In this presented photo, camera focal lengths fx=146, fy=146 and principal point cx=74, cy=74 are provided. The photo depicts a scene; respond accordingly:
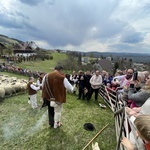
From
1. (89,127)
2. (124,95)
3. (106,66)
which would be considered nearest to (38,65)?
(89,127)

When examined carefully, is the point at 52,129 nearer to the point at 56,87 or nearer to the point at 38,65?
the point at 56,87

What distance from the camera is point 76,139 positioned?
14.1ft

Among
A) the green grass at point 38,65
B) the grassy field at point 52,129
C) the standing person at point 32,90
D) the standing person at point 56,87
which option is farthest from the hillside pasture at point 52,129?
the green grass at point 38,65

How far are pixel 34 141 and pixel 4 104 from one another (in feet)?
13.3

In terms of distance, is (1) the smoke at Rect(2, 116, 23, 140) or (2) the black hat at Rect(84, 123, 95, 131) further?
(2) the black hat at Rect(84, 123, 95, 131)

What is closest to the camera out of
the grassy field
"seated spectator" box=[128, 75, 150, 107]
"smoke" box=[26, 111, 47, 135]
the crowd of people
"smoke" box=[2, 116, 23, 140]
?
the crowd of people

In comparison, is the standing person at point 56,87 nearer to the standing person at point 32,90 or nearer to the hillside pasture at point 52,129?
the hillside pasture at point 52,129

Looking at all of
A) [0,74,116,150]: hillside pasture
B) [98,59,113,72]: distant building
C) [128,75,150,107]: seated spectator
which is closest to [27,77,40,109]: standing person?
[0,74,116,150]: hillside pasture

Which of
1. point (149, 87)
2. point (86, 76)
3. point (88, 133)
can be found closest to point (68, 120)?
point (88, 133)

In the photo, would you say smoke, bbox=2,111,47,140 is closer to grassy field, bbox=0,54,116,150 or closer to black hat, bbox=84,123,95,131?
grassy field, bbox=0,54,116,150

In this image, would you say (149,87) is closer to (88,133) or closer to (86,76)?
(88,133)

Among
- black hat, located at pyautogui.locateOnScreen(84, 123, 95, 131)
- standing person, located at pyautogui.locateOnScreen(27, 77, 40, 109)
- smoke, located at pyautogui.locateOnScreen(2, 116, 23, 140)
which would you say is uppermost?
standing person, located at pyautogui.locateOnScreen(27, 77, 40, 109)

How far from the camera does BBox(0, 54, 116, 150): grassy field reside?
4.11 m

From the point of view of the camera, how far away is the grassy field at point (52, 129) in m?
4.11
